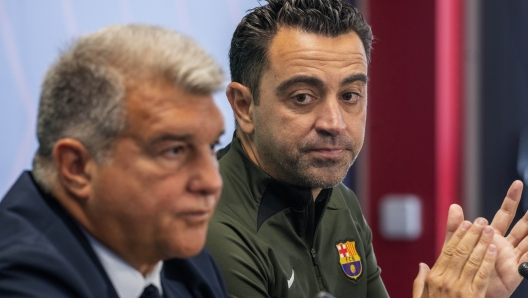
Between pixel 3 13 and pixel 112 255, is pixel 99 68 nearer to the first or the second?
pixel 112 255

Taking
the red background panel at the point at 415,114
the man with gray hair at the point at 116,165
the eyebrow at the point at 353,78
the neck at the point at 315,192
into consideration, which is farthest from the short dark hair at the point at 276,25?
the red background panel at the point at 415,114

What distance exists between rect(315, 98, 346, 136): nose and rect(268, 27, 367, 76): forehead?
0.07m

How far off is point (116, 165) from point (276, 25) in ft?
2.37

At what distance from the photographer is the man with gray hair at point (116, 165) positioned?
0.97m

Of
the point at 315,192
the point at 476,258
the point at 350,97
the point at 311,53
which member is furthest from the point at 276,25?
the point at 476,258

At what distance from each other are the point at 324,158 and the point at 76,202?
64cm

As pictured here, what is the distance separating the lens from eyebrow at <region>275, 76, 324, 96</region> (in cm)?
154

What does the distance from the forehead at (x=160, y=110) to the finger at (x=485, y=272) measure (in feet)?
2.46

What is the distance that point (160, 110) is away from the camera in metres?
0.98

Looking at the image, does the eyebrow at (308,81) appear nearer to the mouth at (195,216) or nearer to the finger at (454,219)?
the finger at (454,219)

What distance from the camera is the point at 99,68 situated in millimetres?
976

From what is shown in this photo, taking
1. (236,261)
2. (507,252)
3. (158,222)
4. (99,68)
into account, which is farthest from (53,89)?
(507,252)

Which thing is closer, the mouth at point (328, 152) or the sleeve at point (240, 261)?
the sleeve at point (240, 261)


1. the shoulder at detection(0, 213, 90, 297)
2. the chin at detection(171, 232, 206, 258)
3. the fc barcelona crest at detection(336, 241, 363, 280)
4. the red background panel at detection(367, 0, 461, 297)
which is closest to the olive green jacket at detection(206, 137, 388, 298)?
the fc barcelona crest at detection(336, 241, 363, 280)
